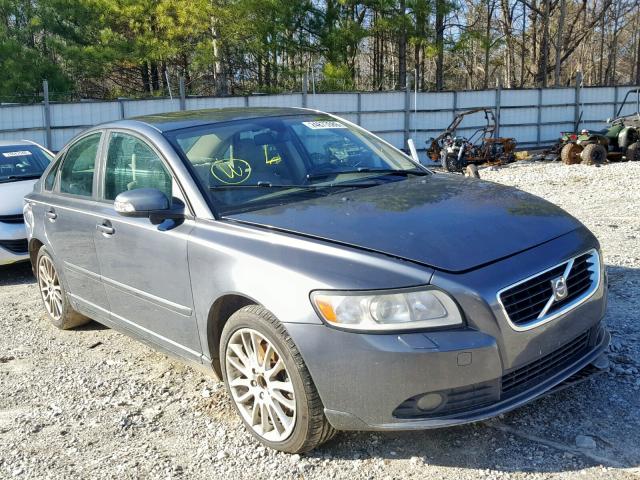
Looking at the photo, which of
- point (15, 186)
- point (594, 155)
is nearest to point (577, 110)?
point (594, 155)

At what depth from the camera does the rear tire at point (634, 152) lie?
58.1ft

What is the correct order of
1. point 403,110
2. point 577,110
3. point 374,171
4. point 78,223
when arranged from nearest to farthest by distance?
1. point 374,171
2. point 78,223
3. point 403,110
4. point 577,110

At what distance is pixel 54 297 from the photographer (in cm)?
545

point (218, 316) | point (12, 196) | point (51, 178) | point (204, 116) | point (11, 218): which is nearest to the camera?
point (218, 316)

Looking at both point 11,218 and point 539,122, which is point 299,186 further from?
point 539,122

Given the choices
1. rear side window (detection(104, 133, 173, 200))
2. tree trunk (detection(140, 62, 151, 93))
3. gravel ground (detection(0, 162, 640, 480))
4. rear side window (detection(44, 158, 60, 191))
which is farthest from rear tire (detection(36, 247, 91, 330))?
tree trunk (detection(140, 62, 151, 93))

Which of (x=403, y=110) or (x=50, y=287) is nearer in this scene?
(x=50, y=287)

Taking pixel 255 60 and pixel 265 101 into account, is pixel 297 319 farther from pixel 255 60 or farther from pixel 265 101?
pixel 255 60

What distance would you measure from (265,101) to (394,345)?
18.1 meters

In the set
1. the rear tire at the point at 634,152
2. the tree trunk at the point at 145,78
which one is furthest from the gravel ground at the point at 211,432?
the tree trunk at the point at 145,78

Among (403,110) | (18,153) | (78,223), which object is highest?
(403,110)

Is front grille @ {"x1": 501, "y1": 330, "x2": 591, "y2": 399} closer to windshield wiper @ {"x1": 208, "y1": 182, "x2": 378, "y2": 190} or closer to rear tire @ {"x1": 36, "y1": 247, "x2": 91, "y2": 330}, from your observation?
windshield wiper @ {"x1": 208, "y1": 182, "x2": 378, "y2": 190}

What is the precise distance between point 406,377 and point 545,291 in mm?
790

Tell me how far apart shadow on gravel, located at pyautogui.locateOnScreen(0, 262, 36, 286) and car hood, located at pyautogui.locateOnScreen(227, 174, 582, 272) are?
478cm
